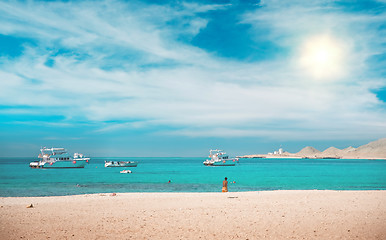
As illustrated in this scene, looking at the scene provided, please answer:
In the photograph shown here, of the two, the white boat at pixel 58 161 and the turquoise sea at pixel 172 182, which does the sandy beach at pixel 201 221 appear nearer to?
the turquoise sea at pixel 172 182

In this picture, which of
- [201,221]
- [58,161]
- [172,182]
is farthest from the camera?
[58,161]

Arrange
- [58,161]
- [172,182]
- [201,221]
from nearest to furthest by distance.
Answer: [201,221] < [172,182] < [58,161]

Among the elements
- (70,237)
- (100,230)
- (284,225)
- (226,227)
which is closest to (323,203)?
(284,225)

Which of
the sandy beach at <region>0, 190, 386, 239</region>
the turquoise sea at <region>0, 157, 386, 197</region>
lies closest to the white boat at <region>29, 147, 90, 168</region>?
the turquoise sea at <region>0, 157, 386, 197</region>

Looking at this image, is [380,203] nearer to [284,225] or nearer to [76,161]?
[284,225]

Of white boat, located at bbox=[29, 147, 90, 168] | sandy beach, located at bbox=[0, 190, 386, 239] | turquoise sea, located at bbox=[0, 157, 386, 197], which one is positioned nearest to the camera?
sandy beach, located at bbox=[0, 190, 386, 239]

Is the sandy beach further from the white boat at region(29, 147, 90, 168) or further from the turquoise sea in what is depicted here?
the white boat at region(29, 147, 90, 168)

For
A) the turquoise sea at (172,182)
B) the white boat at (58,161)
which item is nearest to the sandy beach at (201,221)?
the turquoise sea at (172,182)

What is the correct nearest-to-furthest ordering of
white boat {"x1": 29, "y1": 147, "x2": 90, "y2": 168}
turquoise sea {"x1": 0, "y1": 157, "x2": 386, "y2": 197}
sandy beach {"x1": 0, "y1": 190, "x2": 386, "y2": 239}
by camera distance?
sandy beach {"x1": 0, "y1": 190, "x2": 386, "y2": 239}
turquoise sea {"x1": 0, "y1": 157, "x2": 386, "y2": 197}
white boat {"x1": 29, "y1": 147, "x2": 90, "y2": 168}

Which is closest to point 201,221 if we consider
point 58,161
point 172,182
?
point 172,182

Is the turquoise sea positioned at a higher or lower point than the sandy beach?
lower

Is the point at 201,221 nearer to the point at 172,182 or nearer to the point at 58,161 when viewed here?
the point at 172,182

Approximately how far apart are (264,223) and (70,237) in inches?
300

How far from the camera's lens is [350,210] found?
16453mm
